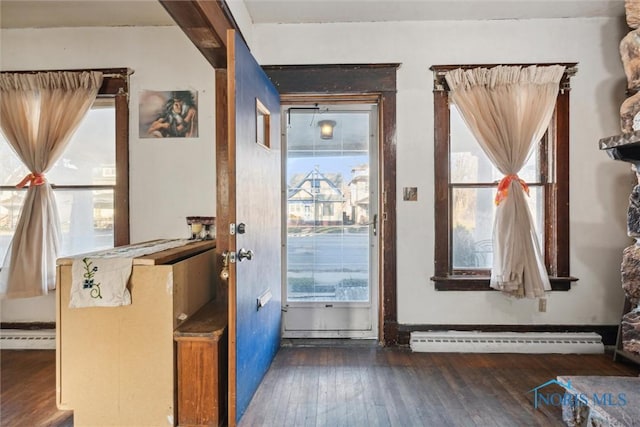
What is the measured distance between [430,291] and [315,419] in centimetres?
140

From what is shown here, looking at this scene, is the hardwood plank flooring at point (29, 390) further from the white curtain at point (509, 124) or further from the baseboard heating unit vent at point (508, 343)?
the white curtain at point (509, 124)

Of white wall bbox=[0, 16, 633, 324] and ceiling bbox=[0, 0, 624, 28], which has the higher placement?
ceiling bbox=[0, 0, 624, 28]

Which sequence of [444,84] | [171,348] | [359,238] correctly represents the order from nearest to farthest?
[171,348], [444,84], [359,238]

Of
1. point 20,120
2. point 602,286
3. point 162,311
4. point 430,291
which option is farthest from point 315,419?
point 20,120

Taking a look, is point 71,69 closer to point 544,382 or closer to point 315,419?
point 315,419

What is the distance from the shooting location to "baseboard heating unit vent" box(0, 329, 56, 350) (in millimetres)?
2613

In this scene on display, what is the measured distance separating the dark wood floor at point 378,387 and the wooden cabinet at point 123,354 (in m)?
0.32

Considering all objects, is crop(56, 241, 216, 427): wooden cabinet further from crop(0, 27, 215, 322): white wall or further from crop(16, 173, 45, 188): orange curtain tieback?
crop(16, 173, 45, 188): orange curtain tieback

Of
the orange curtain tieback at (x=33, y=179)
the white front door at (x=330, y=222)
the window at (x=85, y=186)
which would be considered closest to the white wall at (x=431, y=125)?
the white front door at (x=330, y=222)

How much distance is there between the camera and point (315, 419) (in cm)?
175

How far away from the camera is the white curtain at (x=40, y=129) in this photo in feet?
8.33

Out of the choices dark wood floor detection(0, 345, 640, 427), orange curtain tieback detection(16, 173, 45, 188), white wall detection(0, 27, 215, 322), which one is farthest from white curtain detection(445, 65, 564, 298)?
orange curtain tieback detection(16, 173, 45, 188)

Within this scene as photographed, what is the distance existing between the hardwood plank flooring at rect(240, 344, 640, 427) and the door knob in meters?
0.89

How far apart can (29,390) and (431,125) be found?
3.42 metres
